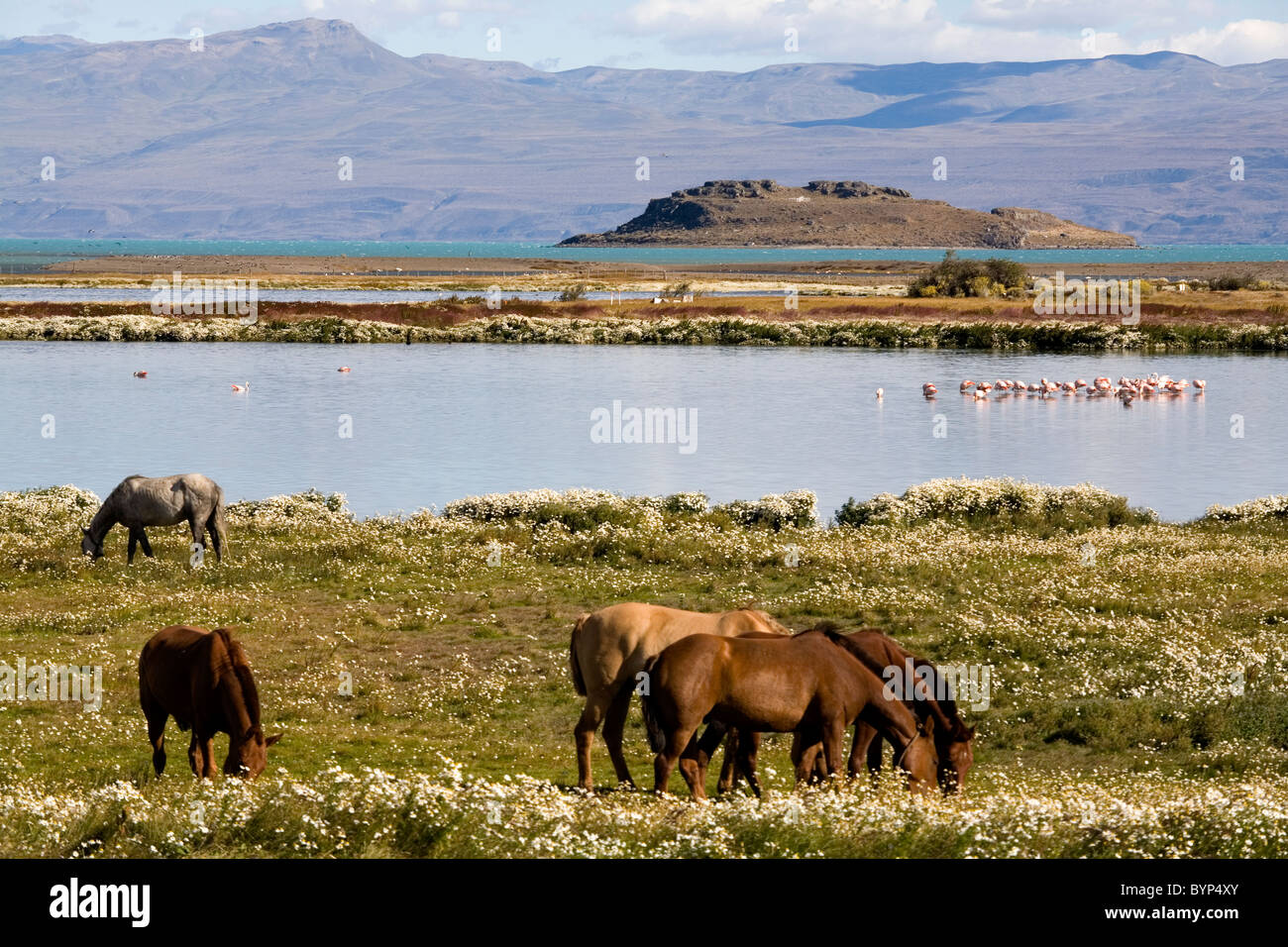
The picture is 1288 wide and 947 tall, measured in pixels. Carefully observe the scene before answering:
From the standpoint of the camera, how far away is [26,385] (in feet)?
197

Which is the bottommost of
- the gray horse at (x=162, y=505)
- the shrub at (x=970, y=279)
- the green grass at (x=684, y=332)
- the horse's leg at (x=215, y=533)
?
the horse's leg at (x=215, y=533)

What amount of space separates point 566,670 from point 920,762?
7058 mm

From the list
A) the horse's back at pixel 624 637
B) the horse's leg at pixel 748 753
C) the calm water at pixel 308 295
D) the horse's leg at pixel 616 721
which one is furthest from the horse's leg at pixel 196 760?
the calm water at pixel 308 295

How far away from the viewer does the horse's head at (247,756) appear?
11.9 m

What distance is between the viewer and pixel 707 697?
11.4 metres

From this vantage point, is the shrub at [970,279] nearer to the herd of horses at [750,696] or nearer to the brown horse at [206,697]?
the herd of horses at [750,696]

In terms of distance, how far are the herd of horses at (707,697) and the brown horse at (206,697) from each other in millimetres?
12

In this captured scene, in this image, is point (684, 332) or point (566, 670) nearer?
point (566, 670)

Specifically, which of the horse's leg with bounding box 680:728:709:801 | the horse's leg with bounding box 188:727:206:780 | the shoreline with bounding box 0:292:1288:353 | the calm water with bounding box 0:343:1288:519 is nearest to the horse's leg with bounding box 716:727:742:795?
the horse's leg with bounding box 680:728:709:801

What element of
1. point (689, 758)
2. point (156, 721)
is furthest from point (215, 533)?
point (689, 758)

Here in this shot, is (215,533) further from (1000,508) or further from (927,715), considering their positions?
(927,715)

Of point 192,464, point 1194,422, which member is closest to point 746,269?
point 1194,422
